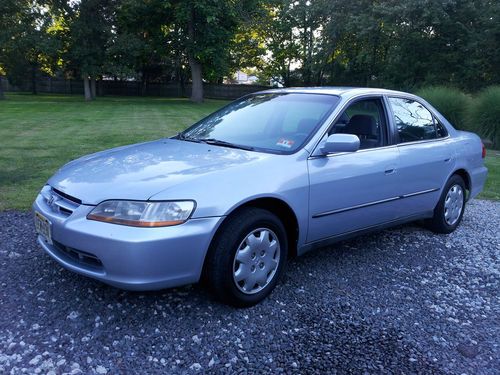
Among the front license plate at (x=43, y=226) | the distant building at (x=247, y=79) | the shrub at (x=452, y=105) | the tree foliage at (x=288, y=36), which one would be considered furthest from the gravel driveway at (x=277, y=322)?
Result: the distant building at (x=247, y=79)

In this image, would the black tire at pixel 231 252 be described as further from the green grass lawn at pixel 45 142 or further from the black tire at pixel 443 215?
the green grass lawn at pixel 45 142

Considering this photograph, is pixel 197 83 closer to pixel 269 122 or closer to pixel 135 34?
pixel 135 34

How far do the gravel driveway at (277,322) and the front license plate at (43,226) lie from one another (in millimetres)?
438

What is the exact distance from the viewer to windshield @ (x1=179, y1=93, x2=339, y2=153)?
3893 millimetres

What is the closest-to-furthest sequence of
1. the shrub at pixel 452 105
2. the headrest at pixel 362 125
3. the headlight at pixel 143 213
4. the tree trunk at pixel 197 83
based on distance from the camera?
the headlight at pixel 143 213, the headrest at pixel 362 125, the shrub at pixel 452 105, the tree trunk at pixel 197 83

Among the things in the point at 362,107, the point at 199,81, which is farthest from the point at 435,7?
the point at 362,107

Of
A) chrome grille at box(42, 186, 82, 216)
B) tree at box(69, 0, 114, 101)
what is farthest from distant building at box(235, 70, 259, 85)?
chrome grille at box(42, 186, 82, 216)

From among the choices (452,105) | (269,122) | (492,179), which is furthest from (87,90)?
(269,122)

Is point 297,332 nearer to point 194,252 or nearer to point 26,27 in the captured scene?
point 194,252

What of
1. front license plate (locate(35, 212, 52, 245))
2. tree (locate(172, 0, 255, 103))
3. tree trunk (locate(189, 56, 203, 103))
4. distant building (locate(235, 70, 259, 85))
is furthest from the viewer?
distant building (locate(235, 70, 259, 85))

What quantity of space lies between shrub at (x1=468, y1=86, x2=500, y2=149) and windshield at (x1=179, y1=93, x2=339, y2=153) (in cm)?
1049

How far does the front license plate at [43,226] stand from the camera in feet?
10.7

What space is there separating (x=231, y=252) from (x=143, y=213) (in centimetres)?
64

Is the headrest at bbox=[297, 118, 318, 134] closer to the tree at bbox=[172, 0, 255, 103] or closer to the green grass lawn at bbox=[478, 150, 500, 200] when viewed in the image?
the green grass lawn at bbox=[478, 150, 500, 200]
